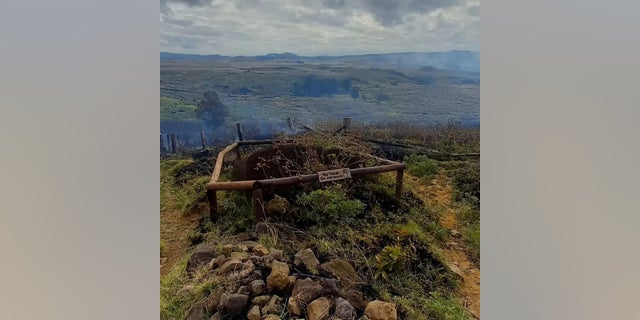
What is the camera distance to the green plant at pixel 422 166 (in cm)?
175

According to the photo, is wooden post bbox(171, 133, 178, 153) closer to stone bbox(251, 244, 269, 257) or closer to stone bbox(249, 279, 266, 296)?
stone bbox(251, 244, 269, 257)

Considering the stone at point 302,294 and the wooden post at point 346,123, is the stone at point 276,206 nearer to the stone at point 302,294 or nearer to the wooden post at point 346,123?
the stone at point 302,294

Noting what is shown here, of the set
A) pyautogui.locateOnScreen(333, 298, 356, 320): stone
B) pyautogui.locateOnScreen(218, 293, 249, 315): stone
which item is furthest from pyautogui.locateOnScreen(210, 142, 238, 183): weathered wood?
pyautogui.locateOnScreen(333, 298, 356, 320): stone

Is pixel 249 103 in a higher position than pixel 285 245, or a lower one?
higher

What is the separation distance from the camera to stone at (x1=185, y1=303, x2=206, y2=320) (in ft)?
5.30

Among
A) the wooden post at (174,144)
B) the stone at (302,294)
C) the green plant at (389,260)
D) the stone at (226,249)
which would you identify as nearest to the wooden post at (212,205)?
A: the stone at (226,249)

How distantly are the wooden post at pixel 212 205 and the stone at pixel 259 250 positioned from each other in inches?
8.3

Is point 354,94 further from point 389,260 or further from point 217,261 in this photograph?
point 217,261

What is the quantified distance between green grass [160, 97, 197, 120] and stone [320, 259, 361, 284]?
0.85 meters
